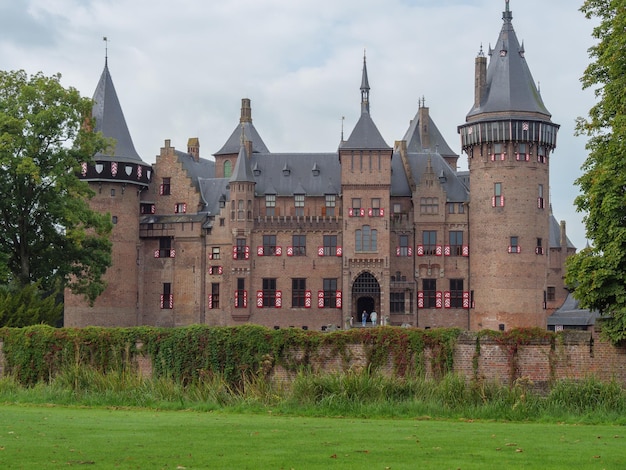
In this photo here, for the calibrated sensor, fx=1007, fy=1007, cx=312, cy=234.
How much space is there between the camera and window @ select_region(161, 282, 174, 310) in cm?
6294

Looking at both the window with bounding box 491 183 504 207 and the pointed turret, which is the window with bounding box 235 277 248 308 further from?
the window with bounding box 491 183 504 207

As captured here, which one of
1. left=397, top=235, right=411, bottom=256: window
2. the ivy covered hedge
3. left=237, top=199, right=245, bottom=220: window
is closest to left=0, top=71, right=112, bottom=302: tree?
the ivy covered hedge

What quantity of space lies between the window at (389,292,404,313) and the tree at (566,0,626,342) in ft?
108

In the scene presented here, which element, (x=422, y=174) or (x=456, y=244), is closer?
(x=456, y=244)

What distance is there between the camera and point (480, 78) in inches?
2432

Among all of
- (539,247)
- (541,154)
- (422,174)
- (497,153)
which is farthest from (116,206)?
(541,154)

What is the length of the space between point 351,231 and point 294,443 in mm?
46729

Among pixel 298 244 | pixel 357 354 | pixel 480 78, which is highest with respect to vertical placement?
pixel 480 78

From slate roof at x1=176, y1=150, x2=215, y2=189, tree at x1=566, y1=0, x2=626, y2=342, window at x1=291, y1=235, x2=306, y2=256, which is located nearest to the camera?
tree at x1=566, y1=0, x2=626, y2=342

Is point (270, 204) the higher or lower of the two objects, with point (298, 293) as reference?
higher

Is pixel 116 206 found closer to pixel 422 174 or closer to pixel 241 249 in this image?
pixel 241 249

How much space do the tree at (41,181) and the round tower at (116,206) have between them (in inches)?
648

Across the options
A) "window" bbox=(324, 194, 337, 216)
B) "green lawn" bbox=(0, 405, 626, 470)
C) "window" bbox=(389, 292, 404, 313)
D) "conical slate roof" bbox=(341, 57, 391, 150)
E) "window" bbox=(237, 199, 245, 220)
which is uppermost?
"conical slate roof" bbox=(341, 57, 391, 150)

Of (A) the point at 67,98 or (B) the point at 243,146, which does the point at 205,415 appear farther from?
(B) the point at 243,146
